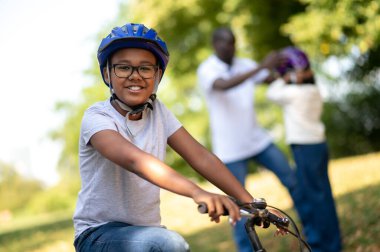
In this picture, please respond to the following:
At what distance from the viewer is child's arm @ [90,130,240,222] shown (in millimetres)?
2193

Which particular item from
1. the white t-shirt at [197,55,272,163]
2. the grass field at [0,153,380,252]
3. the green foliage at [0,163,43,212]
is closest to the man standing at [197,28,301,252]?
the white t-shirt at [197,55,272,163]

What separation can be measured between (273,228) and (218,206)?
20.4 feet

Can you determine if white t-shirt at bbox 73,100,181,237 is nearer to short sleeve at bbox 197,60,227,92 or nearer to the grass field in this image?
short sleeve at bbox 197,60,227,92

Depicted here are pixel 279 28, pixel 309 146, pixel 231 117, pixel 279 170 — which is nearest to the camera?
pixel 309 146

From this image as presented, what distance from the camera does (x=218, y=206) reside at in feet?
7.13

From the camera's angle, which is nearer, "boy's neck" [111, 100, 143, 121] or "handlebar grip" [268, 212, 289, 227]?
"handlebar grip" [268, 212, 289, 227]

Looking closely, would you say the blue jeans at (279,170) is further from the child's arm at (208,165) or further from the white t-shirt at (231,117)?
the child's arm at (208,165)

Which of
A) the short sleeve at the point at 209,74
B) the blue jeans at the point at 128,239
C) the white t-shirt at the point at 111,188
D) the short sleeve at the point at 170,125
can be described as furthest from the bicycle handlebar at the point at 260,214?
the short sleeve at the point at 209,74

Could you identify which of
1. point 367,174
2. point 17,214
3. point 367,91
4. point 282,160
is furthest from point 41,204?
point 282,160

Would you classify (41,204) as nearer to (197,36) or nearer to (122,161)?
(197,36)

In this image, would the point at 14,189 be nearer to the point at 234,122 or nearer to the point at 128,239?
the point at 234,122

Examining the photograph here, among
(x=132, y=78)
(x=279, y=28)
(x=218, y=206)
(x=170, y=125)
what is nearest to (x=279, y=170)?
(x=170, y=125)

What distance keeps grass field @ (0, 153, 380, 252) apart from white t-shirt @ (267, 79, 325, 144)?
51.9 inches

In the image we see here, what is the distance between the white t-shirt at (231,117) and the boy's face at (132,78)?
3.10 m
